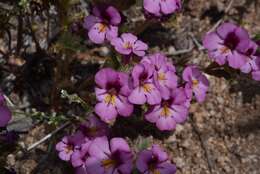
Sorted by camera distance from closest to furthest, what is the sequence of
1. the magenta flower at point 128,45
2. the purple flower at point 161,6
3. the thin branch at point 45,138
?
the magenta flower at point 128,45, the purple flower at point 161,6, the thin branch at point 45,138

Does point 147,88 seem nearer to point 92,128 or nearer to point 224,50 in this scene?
point 92,128

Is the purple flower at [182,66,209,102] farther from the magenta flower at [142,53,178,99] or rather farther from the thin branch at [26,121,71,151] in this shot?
the thin branch at [26,121,71,151]

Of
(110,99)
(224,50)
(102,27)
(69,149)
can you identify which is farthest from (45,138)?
(224,50)

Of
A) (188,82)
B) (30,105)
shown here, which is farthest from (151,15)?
A: (30,105)

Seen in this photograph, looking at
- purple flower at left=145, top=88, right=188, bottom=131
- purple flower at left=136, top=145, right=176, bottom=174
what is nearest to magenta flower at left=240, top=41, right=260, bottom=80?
purple flower at left=145, top=88, right=188, bottom=131

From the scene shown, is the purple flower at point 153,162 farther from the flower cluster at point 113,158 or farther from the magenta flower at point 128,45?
the magenta flower at point 128,45

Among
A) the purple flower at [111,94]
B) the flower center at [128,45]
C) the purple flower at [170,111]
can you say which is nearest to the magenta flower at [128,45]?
the flower center at [128,45]
